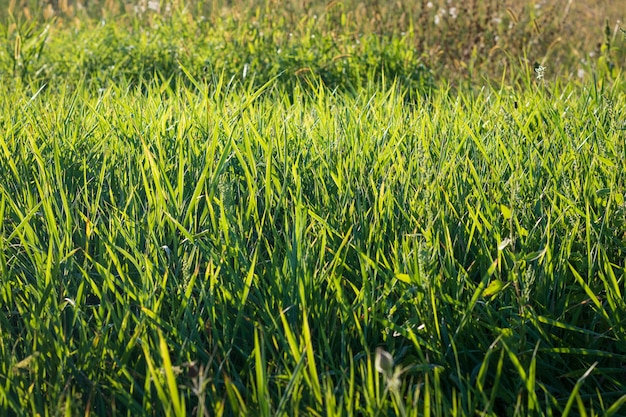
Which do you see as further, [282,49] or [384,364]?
[282,49]

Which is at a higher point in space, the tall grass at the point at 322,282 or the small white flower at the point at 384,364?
the small white flower at the point at 384,364

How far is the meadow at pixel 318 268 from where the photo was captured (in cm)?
119

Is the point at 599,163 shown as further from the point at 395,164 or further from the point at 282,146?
the point at 282,146

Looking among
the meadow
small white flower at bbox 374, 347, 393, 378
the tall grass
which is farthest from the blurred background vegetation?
small white flower at bbox 374, 347, 393, 378

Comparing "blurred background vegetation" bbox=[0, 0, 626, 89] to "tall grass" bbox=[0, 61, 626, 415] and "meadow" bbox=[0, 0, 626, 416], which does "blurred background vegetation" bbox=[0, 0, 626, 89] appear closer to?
"meadow" bbox=[0, 0, 626, 416]

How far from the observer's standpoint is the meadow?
1191 millimetres

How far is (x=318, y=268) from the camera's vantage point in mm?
1475

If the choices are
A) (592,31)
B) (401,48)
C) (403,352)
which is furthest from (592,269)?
(592,31)

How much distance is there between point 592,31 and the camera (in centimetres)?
571

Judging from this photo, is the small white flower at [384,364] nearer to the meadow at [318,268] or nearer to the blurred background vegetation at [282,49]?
the meadow at [318,268]

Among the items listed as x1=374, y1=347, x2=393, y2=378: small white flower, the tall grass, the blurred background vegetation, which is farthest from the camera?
the blurred background vegetation

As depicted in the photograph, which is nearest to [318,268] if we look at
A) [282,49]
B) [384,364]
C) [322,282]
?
[322,282]

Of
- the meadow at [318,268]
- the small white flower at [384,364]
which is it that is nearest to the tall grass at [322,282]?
the meadow at [318,268]

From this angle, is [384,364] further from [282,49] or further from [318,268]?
[282,49]
